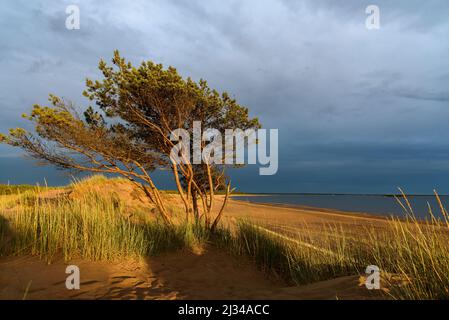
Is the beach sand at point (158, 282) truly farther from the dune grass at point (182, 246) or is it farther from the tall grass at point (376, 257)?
the tall grass at point (376, 257)

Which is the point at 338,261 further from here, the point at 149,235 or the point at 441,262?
the point at 149,235

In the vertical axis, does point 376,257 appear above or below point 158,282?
above

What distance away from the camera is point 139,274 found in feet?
19.8

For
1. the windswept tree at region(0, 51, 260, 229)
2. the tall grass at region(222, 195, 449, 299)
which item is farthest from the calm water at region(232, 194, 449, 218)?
the windswept tree at region(0, 51, 260, 229)

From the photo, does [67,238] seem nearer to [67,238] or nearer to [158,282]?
[67,238]

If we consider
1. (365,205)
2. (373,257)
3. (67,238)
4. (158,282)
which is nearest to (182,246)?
(158,282)

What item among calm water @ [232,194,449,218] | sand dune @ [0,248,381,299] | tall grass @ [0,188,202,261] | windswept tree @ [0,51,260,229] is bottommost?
calm water @ [232,194,449,218]

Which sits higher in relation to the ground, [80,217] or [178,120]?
[178,120]

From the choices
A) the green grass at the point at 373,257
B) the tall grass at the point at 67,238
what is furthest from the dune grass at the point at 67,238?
the green grass at the point at 373,257

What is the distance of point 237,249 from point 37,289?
5.30 m

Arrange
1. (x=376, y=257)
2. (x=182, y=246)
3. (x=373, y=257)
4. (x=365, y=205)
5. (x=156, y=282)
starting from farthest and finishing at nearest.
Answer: (x=365, y=205) → (x=182, y=246) → (x=373, y=257) → (x=376, y=257) → (x=156, y=282)

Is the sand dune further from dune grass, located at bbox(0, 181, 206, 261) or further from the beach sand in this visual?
dune grass, located at bbox(0, 181, 206, 261)

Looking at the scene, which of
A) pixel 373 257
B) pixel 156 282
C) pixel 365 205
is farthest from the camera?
pixel 365 205
